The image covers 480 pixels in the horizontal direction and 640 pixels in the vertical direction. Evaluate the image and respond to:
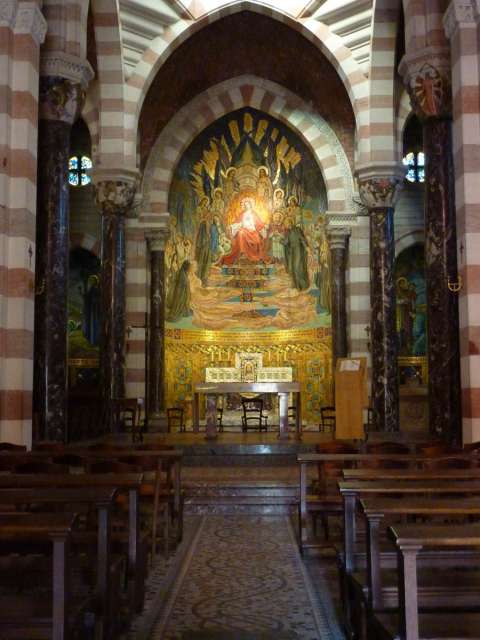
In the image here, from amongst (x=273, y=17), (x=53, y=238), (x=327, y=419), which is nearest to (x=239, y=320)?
(x=327, y=419)

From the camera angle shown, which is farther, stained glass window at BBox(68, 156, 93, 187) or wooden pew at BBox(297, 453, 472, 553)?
stained glass window at BBox(68, 156, 93, 187)

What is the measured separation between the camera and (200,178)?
23625 mm

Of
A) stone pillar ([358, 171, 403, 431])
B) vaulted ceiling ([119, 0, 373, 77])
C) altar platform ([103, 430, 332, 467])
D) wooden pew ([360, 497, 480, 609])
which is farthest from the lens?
vaulted ceiling ([119, 0, 373, 77])

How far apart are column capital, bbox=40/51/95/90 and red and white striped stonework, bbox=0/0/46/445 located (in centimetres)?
155

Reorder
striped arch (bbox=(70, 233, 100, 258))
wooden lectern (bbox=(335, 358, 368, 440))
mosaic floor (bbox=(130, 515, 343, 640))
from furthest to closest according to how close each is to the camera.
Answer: striped arch (bbox=(70, 233, 100, 258)) → wooden lectern (bbox=(335, 358, 368, 440)) → mosaic floor (bbox=(130, 515, 343, 640))

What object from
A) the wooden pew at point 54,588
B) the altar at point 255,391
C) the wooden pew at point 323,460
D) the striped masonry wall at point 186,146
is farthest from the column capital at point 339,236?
the wooden pew at point 54,588

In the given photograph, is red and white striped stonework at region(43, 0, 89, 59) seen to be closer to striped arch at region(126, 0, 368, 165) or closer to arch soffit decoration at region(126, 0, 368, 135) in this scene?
striped arch at region(126, 0, 368, 165)

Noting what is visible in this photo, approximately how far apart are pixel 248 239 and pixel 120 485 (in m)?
18.7

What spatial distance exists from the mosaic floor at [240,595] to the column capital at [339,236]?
13.7 meters

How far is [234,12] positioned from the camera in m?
19.3

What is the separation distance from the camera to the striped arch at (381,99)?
687 inches

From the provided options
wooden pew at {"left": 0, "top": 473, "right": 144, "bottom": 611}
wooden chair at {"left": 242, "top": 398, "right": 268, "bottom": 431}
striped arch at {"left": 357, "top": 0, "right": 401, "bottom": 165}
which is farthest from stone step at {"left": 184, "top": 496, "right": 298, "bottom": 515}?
striped arch at {"left": 357, "top": 0, "right": 401, "bottom": 165}

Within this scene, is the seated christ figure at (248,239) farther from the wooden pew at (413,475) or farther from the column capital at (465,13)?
the wooden pew at (413,475)

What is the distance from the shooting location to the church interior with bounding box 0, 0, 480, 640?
4973 millimetres
